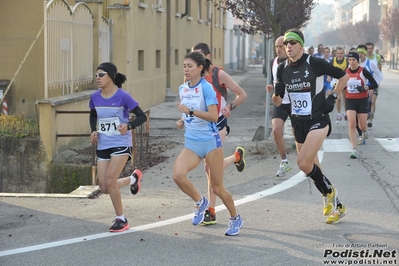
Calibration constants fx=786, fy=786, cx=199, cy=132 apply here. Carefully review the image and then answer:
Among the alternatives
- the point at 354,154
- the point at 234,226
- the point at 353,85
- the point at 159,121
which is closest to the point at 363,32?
the point at 159,121

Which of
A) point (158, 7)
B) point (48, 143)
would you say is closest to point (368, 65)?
point (48, 143)

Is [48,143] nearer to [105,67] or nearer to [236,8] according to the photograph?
[105,67]

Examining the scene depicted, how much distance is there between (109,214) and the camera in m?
8.68

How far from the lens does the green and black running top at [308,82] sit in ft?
26.8

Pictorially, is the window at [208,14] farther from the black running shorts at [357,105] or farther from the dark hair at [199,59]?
the dark hair at [199,59]

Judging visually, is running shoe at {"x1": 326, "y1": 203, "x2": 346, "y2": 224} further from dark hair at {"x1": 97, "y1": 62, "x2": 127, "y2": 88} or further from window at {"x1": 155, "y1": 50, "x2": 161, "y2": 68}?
window at {"x1": 155, "y1": 50, "x2": 161, "y2": 68}

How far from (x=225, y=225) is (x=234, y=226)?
48cm

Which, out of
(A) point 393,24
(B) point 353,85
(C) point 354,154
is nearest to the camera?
(C) point 354,154

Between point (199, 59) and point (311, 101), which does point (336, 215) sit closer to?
point (311, 101)

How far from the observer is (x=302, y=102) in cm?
827

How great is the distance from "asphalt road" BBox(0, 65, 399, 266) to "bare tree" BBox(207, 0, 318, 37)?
7061 millimetres

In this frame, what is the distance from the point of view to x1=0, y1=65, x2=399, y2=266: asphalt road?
6684 mm

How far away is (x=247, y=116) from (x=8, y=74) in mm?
7780

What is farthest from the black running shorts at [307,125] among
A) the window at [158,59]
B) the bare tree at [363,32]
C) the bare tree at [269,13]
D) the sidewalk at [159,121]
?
the bare tree at [363,32]
